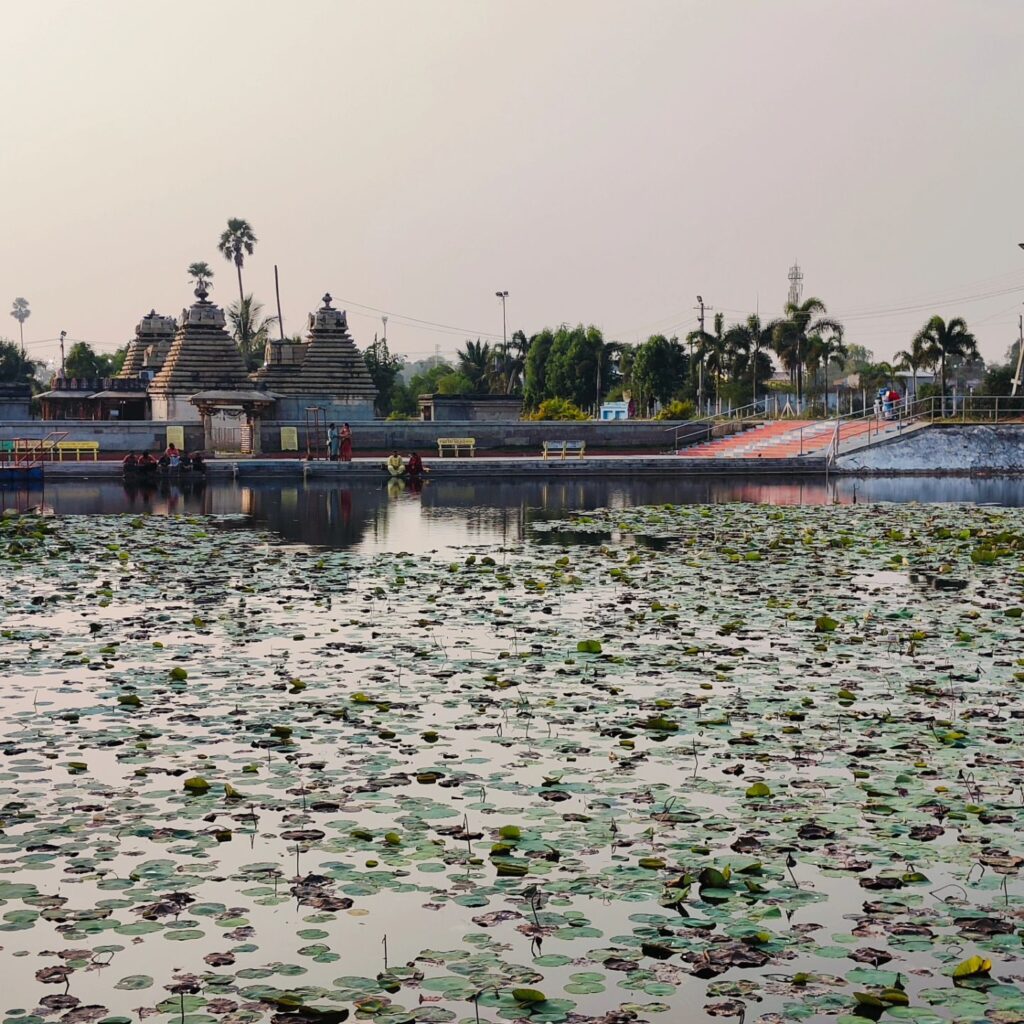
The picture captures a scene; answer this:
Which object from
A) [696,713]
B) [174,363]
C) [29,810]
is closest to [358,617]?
[696,713]

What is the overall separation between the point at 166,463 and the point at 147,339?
109ft

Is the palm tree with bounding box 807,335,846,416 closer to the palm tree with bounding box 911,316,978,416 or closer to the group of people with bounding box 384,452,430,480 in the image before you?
the palm tree with bounding box 911,316,978,416

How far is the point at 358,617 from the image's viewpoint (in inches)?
554

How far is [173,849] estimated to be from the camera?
263 inches

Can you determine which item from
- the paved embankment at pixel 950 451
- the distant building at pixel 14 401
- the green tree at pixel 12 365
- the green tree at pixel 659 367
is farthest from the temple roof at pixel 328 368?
the green tree at pixel 12 365

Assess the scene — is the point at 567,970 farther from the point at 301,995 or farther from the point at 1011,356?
the point at 1011,356

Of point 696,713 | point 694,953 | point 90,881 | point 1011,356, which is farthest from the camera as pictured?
point 1011,356

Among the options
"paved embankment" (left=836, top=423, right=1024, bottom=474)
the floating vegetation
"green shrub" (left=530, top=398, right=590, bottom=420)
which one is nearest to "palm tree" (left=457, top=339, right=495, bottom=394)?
"green shrub" (left=530, top=398, right=590, bottom=420)

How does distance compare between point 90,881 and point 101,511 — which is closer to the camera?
point 90,881

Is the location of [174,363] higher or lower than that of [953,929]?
higher

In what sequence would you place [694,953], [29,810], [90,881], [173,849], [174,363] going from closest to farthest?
[694,953]
[90,881]
[173,849]
[29,810]
[174,363]

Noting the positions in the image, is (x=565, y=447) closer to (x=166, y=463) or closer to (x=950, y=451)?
(x=950, y=451)

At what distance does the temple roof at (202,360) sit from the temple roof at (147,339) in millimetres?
12732

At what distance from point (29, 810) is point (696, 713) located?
4380 millimetres
